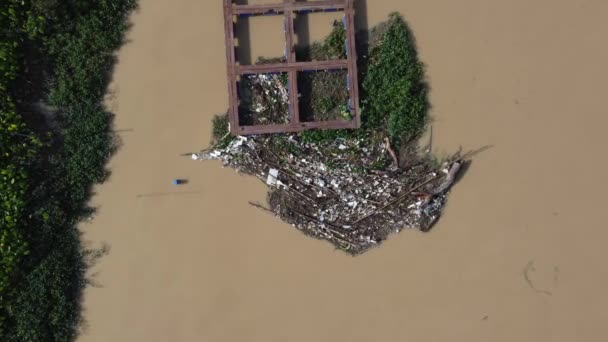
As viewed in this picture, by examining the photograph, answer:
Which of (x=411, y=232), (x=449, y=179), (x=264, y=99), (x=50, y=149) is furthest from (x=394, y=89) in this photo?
(x=50, y=149)

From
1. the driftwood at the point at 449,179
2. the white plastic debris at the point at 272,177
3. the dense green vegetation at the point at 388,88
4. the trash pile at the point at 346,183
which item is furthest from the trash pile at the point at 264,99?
the driftwood at the point at 449,179

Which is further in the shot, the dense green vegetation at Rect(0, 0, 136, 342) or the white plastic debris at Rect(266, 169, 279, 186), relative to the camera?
the white plastic debris at Rect(266, 169, 279, 186)

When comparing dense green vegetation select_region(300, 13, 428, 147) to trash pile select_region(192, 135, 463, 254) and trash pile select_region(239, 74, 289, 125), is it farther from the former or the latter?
trash pile select_region(239, 74, 289, 125)

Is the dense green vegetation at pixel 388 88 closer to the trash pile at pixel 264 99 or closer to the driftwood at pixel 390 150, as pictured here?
the driftwood at pixel 390 150

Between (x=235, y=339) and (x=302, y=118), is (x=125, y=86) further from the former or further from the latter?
(x=235, y=339)

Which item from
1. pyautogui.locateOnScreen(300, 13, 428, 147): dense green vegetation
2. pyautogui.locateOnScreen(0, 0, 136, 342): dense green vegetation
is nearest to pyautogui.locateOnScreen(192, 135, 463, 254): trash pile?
pyautogui.locateOnScreen(300, 13, 428, 147): dense green vegetation

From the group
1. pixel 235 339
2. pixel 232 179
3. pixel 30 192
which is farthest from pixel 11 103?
pixel 235 339

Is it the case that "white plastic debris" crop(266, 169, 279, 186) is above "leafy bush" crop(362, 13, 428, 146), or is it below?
below
